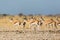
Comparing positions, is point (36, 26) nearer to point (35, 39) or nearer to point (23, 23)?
point (23, 23)

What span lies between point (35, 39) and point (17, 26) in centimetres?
1070

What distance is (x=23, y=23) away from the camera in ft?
95.2

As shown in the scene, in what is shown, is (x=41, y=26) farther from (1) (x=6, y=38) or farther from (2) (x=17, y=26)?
(1) (x=6, y=38)

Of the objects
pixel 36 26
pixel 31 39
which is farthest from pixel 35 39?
pixel 36 26

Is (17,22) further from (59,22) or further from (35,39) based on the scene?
(35,39)

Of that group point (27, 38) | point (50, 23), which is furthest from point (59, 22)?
point (27, 38)

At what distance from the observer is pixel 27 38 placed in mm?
18906

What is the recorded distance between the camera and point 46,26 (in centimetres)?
2828

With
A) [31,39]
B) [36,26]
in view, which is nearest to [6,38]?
[31,39]

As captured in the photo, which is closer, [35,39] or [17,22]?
→ [35,39]

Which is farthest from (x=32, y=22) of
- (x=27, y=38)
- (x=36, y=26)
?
(x=27, y=38)

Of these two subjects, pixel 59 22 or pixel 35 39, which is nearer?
pixel 35 39

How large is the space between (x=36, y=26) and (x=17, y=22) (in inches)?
94.5

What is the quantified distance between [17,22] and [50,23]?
3.27 metres
